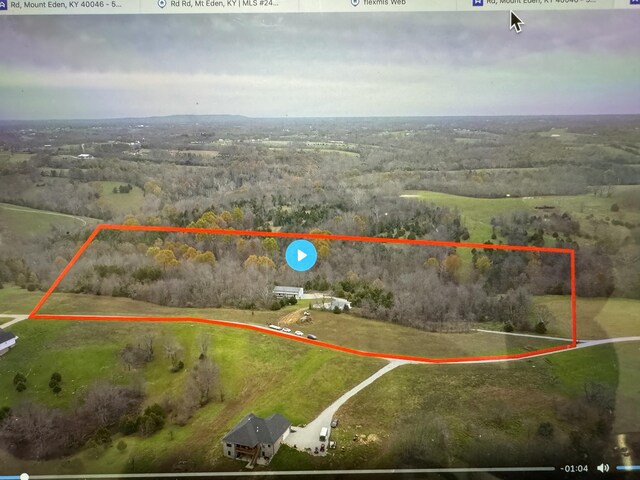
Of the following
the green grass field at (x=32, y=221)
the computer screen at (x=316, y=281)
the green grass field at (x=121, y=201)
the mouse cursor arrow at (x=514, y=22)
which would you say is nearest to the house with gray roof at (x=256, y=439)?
the computer screen at (x=316, y=281)

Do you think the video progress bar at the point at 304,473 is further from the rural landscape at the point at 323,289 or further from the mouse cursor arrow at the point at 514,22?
the mouse cursor arrow at the point at 514,22

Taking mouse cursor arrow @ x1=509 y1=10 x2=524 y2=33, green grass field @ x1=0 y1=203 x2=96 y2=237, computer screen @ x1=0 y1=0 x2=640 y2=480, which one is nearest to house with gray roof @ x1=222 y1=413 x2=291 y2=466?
computer screen @ x1=0 y1=0 x2=640 y2=480

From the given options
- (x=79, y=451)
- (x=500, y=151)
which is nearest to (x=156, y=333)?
(x=79, y=451)

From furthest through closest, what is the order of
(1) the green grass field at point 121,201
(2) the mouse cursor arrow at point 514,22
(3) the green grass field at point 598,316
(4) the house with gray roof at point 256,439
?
(1) the green grass field at point 121,201, (3) the green grass field at point 598,316, (2) the mouse cursor arrow at point 514,22, (4) the house with gray roof at point 256,439

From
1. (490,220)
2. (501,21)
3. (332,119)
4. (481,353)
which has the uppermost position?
(501,21)

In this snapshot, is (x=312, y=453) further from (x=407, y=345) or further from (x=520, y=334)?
(x=520, y=334)
